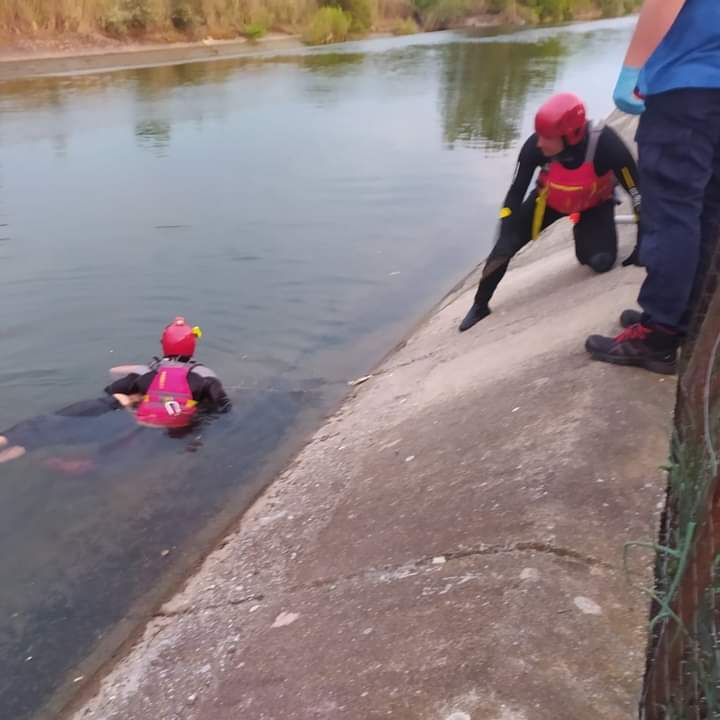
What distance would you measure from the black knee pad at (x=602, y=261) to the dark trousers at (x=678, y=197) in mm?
2149

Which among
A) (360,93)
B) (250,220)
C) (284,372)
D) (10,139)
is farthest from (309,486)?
(360,93)

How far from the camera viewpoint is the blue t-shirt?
3475 mm

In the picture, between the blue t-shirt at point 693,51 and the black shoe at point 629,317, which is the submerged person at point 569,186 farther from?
the blue t-shirt at point 693,51

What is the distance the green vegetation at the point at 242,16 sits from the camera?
27938mm

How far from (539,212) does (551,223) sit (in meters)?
0.20

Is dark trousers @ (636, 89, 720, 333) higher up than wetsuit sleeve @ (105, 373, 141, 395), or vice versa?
dark trousers @ (636, 89, 720, 333)

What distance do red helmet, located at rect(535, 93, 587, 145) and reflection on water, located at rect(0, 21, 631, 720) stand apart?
2605 mm

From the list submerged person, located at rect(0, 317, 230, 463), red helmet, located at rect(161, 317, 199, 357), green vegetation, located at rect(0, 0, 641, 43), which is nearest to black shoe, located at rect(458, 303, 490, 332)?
submerged person, located at rect(0, 317, 230, 463)

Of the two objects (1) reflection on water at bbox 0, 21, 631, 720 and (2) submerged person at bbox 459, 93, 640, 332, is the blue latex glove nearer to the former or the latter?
(2) submerged person at bbox 459, 93, 640, 332

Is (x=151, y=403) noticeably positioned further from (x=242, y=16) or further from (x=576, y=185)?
(x=242, y=16)

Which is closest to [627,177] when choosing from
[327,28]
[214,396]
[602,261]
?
[602,261]

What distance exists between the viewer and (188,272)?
912 centimetres

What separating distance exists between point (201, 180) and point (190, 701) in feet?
35.1

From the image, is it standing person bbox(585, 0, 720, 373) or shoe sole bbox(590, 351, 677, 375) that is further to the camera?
shoe sole bbox(590, 351, 677, 375)
